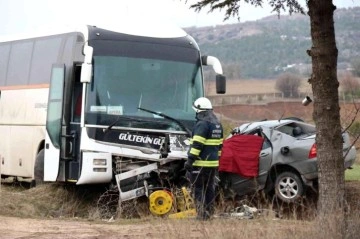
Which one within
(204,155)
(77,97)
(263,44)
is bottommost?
(204,155)

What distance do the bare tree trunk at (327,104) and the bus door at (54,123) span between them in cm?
655

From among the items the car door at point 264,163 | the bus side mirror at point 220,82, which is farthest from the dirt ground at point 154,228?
the bus side mirror at point 220,82

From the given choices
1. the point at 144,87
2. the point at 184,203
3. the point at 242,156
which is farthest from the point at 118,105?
the point at 242,156

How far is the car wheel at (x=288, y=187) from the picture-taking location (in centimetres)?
1435

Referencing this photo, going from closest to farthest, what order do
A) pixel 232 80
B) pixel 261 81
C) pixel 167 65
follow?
1. pixel 167 65
2. pixel 232 80
3. pixel 261 81

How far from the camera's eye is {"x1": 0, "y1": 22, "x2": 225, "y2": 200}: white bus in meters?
13.5

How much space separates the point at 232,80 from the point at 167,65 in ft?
242

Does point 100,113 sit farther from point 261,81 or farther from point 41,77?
point 261,81

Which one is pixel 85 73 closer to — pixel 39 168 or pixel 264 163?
pixel 39 168

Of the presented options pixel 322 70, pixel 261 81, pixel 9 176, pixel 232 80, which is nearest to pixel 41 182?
pixel 9 176

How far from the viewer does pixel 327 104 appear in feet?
29.2

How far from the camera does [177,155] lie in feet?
44.9

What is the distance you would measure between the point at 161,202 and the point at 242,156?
7.13ft

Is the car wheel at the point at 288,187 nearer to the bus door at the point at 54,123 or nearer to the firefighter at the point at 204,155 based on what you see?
the firefighter at the point at 204,155
